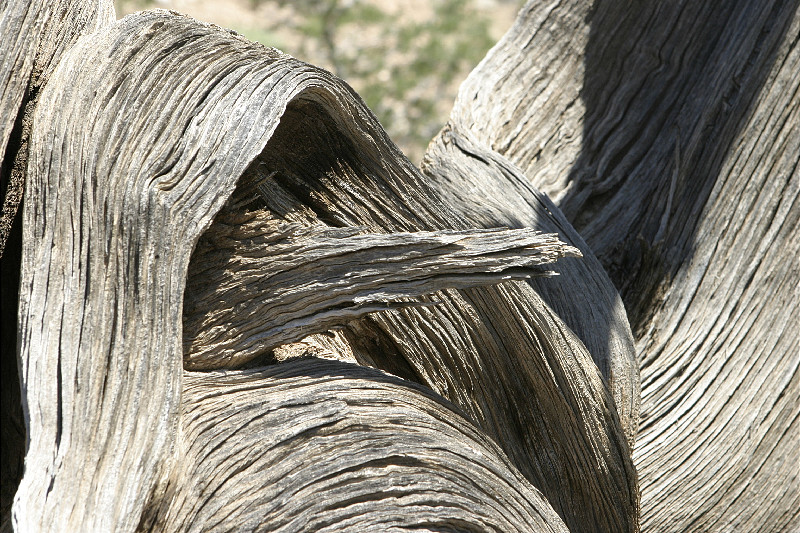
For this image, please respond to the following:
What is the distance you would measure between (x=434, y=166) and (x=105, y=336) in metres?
1.24

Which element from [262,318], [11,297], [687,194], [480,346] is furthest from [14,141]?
[687,194]

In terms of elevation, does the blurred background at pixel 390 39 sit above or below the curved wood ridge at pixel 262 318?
above

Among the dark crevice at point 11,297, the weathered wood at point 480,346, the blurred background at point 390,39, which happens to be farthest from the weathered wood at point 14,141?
the blurred background at point 390,39

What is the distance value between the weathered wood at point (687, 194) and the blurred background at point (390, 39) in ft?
11.4

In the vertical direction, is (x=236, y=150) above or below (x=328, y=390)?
above

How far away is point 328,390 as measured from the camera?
160cm

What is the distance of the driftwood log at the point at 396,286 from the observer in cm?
144

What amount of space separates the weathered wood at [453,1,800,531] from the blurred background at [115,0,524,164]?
3.47 metres

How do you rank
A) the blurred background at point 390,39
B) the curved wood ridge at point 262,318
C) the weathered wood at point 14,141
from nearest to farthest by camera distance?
the curved wood ridge at point 262,318 → the weathered wood at point 14,141 → the blurred background at point 390,39

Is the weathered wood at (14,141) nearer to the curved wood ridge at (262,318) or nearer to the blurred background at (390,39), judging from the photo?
the curved wood ridge at (262,318)

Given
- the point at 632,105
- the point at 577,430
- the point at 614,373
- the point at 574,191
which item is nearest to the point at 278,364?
the point at 577,430

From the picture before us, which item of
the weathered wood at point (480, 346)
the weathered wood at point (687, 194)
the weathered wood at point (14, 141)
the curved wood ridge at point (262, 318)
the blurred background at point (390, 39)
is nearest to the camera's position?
the curved wood ridge at point (262, 318)

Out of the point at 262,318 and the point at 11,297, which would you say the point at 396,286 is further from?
the point at 11,297

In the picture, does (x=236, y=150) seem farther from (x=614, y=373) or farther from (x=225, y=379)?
(x=614, y=373)
